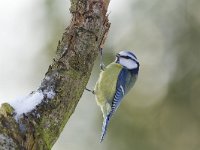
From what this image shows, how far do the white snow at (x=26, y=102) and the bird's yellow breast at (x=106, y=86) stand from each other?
Answer: 1.66 m

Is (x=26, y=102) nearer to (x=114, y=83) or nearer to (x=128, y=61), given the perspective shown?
(x=114, y=83)

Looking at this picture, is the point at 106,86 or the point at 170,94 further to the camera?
the point at 170,94

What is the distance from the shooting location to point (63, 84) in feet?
12.1

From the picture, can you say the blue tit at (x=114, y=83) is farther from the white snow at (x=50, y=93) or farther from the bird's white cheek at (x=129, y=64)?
the white snow at (x=50, y=93)

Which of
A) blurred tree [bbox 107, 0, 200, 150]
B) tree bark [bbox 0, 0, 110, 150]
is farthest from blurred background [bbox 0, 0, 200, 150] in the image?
tree bark [bbox 0, 0, 110, 150]

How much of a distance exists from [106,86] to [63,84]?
1.56 metres

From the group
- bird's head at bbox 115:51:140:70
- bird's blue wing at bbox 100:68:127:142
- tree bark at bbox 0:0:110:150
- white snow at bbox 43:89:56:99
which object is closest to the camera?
tree bark at bbox 0:0:110:150

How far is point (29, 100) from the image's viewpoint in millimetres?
3492

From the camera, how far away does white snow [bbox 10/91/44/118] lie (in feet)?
11.3

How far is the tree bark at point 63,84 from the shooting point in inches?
132

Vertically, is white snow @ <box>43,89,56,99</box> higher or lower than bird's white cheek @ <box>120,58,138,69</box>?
lower

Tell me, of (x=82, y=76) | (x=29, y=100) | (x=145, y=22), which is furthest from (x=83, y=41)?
(x=145, y=22)

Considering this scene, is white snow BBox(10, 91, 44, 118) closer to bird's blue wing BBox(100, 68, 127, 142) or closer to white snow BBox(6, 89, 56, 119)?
white snow BBox(6, 89, 56, 119)

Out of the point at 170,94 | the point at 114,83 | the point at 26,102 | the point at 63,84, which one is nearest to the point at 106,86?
the point at 114,83
